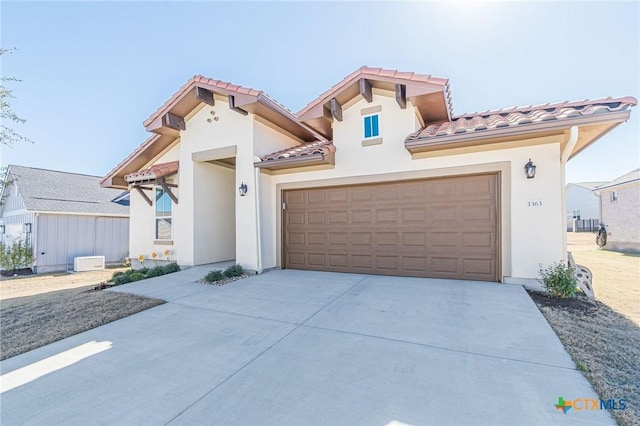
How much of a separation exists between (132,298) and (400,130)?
767cm

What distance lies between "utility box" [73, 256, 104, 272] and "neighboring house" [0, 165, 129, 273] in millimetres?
1081

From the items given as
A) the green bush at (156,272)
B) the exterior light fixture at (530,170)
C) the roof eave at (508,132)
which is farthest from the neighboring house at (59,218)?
the exterior light fixture at (530,170)

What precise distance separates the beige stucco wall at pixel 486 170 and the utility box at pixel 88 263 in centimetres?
1173

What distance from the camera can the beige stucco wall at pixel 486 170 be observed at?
6.19 meters

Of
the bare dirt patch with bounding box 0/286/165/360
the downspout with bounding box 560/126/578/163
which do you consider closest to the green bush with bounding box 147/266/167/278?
the bare dirt patch with bounding box 0/286/165/360

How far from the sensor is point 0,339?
14.7 feet

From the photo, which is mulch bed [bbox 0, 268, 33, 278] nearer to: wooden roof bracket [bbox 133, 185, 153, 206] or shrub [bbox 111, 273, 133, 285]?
wooden roof bracket [bbox 133, 185, 153, 206]

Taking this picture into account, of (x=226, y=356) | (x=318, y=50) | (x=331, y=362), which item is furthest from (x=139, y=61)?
(x=331, y=362)

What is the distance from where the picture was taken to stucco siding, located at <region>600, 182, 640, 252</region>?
15.8 metres

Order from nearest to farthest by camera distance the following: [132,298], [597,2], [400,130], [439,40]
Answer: [132,298]
[597,2]
[400,130]
[439,40]

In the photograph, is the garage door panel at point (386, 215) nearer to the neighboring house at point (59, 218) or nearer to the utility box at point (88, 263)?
the utility box at point (88, 263)

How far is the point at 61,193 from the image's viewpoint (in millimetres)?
15797

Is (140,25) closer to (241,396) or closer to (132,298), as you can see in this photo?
(132,298)

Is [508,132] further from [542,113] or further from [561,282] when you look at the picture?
Result: [561,282]
